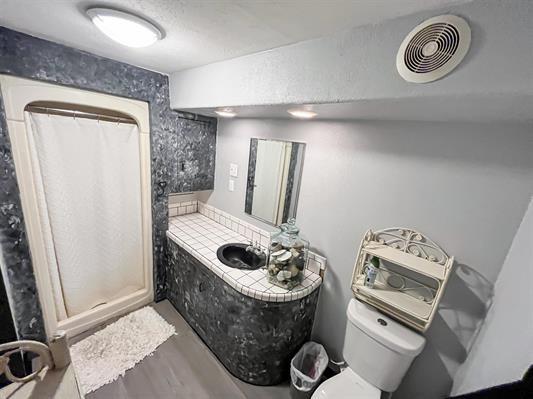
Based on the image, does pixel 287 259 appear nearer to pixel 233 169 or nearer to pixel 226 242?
pixel 226 242

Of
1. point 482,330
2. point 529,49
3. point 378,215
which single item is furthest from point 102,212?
point 482,330

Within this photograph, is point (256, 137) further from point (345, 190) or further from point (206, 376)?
point (206, 376)

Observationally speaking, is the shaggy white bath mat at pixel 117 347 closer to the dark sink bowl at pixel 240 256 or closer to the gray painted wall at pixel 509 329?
the dark sink bowl at pixel 240 256

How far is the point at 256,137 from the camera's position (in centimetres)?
192

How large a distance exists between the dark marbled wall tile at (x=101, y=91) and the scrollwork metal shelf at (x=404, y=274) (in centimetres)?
172

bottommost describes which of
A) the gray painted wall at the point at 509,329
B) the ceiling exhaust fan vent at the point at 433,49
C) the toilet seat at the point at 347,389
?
the toilet seat at the point at 347,389

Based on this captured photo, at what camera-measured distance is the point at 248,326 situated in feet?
4.62

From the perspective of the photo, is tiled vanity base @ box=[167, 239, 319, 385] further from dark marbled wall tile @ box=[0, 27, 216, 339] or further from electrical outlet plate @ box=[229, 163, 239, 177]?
electrical outlet plate @ box=[229, 163, 239, 177]

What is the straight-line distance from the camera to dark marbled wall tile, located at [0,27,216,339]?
1.23 meters

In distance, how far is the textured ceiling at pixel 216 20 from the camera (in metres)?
0.69

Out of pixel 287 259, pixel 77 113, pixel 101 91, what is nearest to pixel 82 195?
pixel 77 113

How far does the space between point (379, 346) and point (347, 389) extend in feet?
1.04

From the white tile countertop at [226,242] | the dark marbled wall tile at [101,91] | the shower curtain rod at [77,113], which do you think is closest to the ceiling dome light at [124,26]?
the dark marbled wall tile at [101,91]

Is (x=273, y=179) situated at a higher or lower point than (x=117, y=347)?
higher
